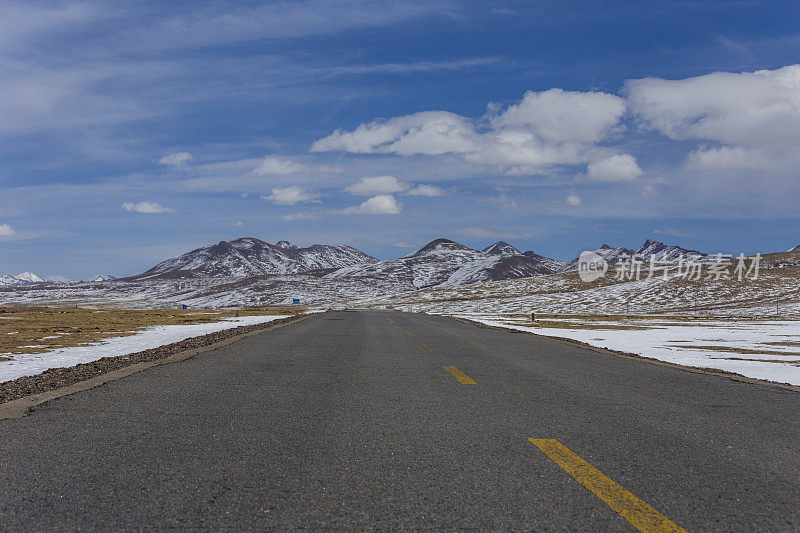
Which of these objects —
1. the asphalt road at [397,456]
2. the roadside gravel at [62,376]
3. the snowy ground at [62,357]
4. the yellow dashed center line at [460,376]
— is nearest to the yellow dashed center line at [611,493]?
the asphalt road at [397,456]

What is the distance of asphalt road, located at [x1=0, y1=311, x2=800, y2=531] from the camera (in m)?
4.07

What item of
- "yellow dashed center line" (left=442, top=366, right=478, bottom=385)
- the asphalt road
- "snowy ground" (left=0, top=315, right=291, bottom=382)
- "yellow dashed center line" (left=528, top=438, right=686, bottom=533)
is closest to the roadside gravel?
"snowy ground" (left=0, top=315, right=291, bottom=382)

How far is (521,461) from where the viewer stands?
5324 millimetres

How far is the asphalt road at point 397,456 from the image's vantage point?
4.07m

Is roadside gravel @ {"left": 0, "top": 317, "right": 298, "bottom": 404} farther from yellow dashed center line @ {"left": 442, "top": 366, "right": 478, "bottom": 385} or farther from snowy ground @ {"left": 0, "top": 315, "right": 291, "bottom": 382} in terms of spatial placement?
yellow dashed center line @ {"left": 442, "top": 366, "right": 478, "bottom": 385}

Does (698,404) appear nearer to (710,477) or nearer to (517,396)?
(517,396)

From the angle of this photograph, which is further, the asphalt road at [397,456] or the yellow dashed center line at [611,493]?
the asphalt road at [397,456]

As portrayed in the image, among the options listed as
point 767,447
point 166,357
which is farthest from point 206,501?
point 166,357

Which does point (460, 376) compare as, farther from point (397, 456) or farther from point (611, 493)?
point (611, 493)

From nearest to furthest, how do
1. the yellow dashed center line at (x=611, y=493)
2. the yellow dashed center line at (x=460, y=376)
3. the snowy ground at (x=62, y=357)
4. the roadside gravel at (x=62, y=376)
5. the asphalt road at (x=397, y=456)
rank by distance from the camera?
the yellow dashed center line at (x=611, y=493), the asphalt road at (x=397, y=456), the roadside gravel at (x=62, y=376), the yellow dashed center line at (x=460, y=376), the snowy ground at (x=62, y=357)

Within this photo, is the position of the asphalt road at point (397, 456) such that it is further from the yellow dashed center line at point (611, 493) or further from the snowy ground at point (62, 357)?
the snowy ground at point (62, 357)

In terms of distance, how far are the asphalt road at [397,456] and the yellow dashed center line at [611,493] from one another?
0.09 feet

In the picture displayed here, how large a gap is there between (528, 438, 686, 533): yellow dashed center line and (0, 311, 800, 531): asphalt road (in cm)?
3

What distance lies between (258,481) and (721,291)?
136 meters
